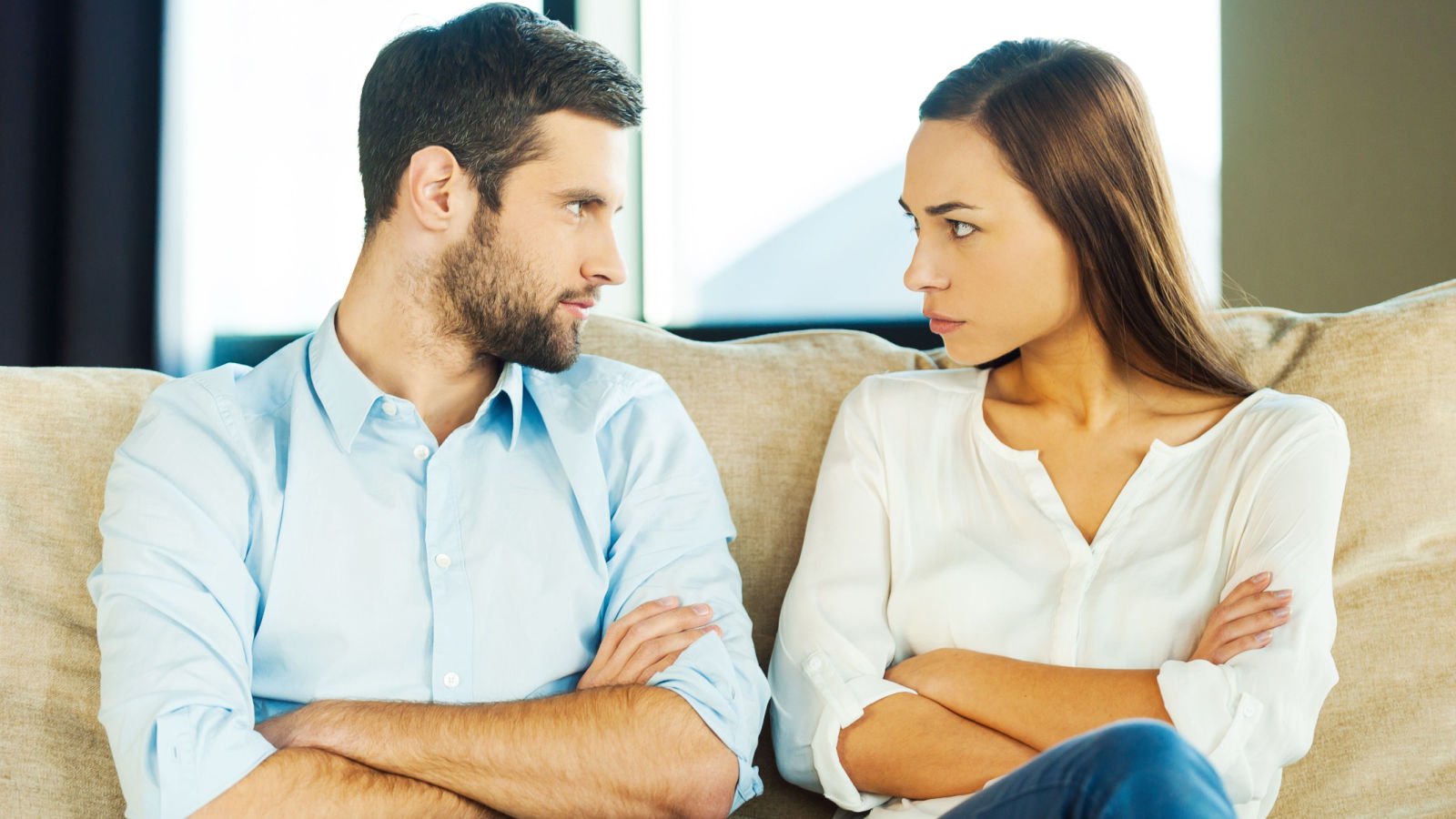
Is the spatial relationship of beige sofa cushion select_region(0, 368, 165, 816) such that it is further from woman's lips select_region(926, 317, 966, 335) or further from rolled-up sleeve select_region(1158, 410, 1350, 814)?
rolled-up sleeve select_region(1158, 410, 1350, 814)

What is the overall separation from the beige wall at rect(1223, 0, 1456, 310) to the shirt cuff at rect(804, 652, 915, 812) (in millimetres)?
1632

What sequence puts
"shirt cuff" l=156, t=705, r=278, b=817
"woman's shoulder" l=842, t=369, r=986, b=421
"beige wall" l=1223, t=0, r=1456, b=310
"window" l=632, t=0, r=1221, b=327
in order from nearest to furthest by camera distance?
"shirt cuff" l=156, t=705, r=278, b=817 < "woman's shoulder" l=842, t=369, r=986, b=421 < "beige wall" l=1223, t=0, r=1456, b=310 < "window" l=632, t=0, r=1221, b=327

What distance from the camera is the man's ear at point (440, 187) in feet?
4.86

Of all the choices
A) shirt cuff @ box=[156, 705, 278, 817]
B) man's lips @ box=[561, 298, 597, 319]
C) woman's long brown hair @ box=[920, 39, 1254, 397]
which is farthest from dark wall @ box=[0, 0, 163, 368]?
woman's long brown hair @ box=[920, 39, 1254, 397]

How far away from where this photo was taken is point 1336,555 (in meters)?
1.52

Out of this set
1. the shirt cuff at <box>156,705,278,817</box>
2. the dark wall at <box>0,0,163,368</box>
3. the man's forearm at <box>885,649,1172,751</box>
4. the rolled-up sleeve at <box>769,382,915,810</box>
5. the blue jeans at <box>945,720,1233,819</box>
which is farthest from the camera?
the dark wall at <box>0,0,163,368</box>

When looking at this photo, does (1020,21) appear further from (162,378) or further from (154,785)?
(154,785)

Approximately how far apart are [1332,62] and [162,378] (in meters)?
2.33

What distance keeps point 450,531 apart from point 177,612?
0.30m

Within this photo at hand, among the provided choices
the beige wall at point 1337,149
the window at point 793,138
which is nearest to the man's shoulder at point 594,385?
the window at point 793,138

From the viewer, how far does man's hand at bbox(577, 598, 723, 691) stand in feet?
4.36

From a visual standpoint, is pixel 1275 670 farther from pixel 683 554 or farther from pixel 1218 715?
pixel 683 554

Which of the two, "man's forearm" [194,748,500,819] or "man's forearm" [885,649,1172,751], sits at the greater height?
"man's forearm" [885,649,1172,751]

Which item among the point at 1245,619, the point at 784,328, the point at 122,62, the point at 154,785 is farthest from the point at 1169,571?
the point at 122,62
